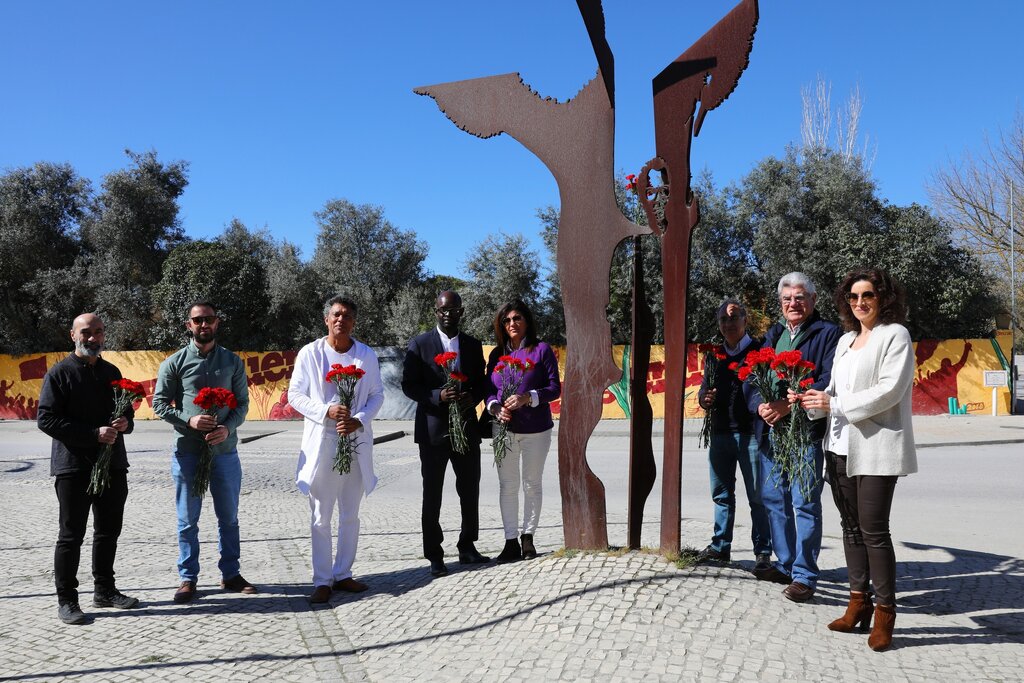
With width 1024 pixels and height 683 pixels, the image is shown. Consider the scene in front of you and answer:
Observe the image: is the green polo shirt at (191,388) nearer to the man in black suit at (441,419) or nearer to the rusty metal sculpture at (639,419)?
the man in black suit at (441,419)

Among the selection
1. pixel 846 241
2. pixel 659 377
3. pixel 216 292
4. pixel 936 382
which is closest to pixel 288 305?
pixel 216 292

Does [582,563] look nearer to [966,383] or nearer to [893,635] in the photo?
[893,635]

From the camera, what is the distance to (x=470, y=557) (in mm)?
5328

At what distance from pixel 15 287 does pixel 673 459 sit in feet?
87.1

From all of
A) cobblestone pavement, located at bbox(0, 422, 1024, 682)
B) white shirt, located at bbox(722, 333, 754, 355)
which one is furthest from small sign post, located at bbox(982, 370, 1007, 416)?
white shirt, located at bbox(722, 333, 754, 355)

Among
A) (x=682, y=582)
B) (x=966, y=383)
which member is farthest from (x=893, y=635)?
(x=966, y=383)

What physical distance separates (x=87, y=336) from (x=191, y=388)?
684 millimetres

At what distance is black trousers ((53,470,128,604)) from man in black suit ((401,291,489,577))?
74.6 inches

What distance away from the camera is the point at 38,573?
18.0 ft

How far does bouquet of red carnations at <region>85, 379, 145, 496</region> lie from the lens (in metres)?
4.51

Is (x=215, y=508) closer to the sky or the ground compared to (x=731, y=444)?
closer to the ground

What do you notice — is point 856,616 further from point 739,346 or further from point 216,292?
point 216,292

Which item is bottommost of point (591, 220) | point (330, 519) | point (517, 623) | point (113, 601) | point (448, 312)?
point (113, 601)

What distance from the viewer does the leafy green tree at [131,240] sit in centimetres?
2323
